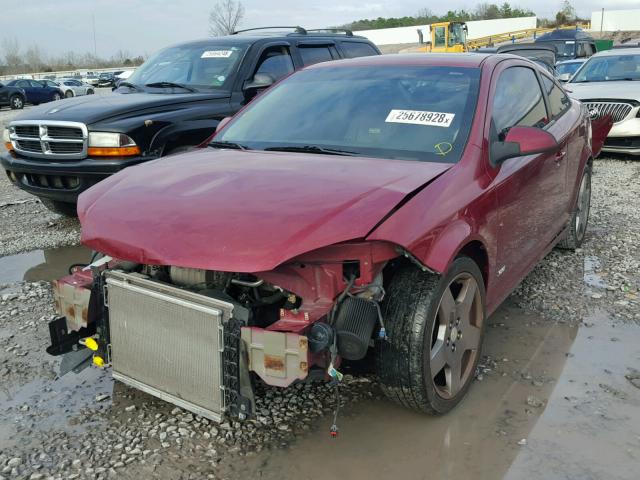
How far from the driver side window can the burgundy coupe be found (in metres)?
3.34

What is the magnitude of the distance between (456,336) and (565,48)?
906 inches

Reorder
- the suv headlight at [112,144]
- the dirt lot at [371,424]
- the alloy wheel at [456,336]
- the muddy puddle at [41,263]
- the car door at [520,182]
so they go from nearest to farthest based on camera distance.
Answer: the dirt lot at [371,424] → the alloy wheel at [456,336] → the car door at [520,182] → the muddy puddle at [41,263] → the suv headlight at [112,144]

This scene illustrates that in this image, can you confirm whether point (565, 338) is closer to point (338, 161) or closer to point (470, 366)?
point (470, 366)

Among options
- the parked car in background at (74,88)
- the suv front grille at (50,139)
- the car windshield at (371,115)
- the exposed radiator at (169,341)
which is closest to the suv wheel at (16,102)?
the parked car in background at (74,88)

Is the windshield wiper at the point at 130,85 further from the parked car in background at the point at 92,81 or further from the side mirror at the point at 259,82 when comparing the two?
the parked car in background at the point at 92,81

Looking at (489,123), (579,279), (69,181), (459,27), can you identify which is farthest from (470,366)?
(459,27)

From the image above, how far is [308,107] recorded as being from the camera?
12.5 ft

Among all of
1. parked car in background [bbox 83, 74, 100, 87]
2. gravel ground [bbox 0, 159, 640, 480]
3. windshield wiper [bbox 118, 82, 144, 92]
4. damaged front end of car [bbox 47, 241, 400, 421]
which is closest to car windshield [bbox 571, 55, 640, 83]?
gravel ground [bbox 0, 159, 640, 480]

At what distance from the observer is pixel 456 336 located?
3.02 meters

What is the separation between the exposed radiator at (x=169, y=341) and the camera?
2545 mm

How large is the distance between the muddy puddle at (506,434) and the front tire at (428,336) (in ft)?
0.54

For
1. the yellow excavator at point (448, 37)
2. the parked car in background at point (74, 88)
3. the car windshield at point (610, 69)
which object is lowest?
the parked car in background at point (74, 88)

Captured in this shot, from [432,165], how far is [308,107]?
1.07 metres

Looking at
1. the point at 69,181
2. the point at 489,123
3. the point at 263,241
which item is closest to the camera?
the point at 263,241
